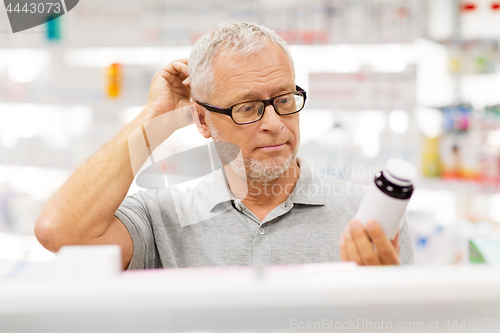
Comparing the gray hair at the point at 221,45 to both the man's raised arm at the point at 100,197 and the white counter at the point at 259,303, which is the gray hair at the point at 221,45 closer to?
the man's raised arm at the point at 100,197

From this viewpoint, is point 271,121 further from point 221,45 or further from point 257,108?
point 221,45

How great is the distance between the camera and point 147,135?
3.99ft

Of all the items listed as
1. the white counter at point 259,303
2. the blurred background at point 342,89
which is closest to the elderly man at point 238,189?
the white counter at point 259,303

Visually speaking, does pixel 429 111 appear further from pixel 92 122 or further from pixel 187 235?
pixel 92 122

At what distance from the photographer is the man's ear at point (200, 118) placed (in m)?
1.32

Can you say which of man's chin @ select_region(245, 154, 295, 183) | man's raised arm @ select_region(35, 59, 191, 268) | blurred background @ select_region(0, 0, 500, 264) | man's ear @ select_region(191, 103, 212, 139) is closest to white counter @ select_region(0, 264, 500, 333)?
man's raised arm @ select_region(35, 59, 191, 268)

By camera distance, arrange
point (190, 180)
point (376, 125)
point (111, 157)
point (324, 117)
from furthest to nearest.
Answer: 1. point (324, 117)
2. point (376, 125)
3. point (190, 180)
4. point (111, 157)

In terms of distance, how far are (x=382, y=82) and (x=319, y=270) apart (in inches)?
82.6

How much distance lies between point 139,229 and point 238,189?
321 millimetres

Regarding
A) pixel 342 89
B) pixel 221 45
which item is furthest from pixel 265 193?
pixel 342 89

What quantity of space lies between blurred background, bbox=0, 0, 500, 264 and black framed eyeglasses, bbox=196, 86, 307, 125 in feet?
3.81

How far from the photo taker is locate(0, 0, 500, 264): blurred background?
7.30 ft

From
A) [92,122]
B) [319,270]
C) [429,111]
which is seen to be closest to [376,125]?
[429,111]

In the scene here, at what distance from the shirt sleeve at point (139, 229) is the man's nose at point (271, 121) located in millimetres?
443
